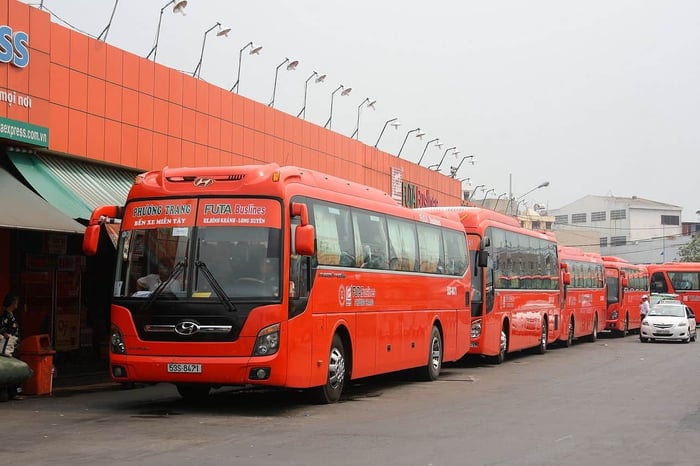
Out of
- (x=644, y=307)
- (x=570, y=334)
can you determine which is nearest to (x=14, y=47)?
(x=570, y=334)

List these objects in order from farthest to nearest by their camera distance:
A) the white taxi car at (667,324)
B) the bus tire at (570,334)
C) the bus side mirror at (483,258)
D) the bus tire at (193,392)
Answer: the white taxi car at (667,324)
the bus tire at (570,334)
the bus side mirror at (483,258)
the bus tire at (193,392)

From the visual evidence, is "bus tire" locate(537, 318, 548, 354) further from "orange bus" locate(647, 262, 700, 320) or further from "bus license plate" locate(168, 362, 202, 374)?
"orange bus" locate(647, 262, 700, 320)

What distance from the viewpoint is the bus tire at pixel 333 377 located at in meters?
14.8

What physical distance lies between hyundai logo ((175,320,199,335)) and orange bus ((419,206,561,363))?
1075 cm

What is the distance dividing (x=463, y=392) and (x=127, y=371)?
6.38 metres

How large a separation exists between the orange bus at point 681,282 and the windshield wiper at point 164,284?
44849 mm

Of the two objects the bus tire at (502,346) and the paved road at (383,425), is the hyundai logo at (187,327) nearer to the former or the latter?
the paved road at (383,425)

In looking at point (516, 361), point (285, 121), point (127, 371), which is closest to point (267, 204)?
point (127, 371)

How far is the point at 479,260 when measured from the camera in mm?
23406

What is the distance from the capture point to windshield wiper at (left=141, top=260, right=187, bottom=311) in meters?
13.5

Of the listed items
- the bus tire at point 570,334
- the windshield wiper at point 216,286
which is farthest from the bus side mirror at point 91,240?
the bus tire at point 570,334

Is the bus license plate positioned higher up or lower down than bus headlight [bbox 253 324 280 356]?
lower down

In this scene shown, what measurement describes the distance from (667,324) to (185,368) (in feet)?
88.9

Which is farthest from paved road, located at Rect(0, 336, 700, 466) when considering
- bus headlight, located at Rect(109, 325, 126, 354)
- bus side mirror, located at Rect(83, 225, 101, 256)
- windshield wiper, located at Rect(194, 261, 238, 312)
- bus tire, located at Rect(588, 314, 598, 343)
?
bus tire, located at Rect(588, 314, 598, 343)
